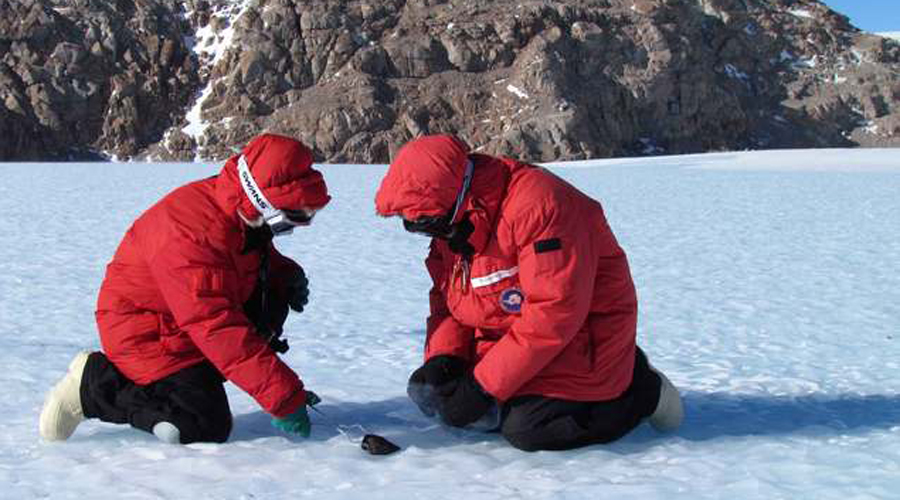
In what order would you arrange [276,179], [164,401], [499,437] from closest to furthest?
[276,179]
[164,401]
[499,437]

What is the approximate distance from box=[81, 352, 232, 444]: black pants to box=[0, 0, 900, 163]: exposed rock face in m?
60.9

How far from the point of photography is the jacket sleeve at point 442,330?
9.98ft

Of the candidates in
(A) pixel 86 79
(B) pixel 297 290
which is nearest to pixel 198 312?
Result: (B) pixel 297 290

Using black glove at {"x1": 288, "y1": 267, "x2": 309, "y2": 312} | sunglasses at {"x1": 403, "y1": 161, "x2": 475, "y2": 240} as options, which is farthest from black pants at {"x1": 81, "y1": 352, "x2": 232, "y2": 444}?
sunglasses at {"x1": 403, "y1": 161, "x2": 475, "y2": 240}

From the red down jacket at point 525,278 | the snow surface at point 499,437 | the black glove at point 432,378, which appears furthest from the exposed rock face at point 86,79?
the red down jacket at point 525,278

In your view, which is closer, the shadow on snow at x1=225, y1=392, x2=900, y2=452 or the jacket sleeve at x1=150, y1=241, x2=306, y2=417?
the jacket sleeve at x1=150, y1=241, x2=306, y2=417

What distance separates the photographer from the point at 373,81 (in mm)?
67812

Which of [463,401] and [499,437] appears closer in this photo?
[463,401]

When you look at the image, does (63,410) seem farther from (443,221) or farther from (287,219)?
(443,221)

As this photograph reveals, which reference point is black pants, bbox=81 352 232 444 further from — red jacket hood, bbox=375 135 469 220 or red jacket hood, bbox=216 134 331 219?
red jacket hood, bbox=375 135 469 220

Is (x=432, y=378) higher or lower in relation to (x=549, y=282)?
lower

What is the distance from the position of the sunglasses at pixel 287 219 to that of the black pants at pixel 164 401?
57 centimetres

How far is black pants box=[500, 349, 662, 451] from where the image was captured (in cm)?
284

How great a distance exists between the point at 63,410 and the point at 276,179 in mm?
1073
